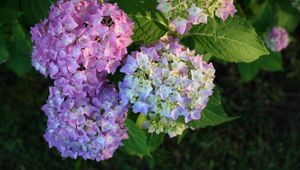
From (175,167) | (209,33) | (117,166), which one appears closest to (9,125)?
(117,166)

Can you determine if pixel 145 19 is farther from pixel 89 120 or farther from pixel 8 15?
pixel 8 15

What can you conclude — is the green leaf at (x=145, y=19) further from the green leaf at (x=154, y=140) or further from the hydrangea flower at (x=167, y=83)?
the green leaf at (x=154, y=140)

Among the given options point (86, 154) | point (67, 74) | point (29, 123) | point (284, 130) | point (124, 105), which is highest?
point (67, 74)

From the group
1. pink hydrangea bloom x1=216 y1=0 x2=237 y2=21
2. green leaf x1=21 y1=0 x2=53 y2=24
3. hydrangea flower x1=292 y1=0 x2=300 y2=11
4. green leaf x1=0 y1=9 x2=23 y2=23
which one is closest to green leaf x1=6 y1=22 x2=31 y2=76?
green leaf x1=0 y1=9 x2=23 y2=23

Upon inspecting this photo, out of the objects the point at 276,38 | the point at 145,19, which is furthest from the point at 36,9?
the point at 276,38

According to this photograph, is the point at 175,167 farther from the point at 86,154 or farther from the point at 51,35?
the point at 51,35

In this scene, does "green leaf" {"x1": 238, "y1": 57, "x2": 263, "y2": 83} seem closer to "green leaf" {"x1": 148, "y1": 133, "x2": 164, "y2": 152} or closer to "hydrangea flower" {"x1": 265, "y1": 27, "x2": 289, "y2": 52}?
"hydrangea flower" {"x1": 265, "y1": 27, "x2": 289, "y2": 52}
